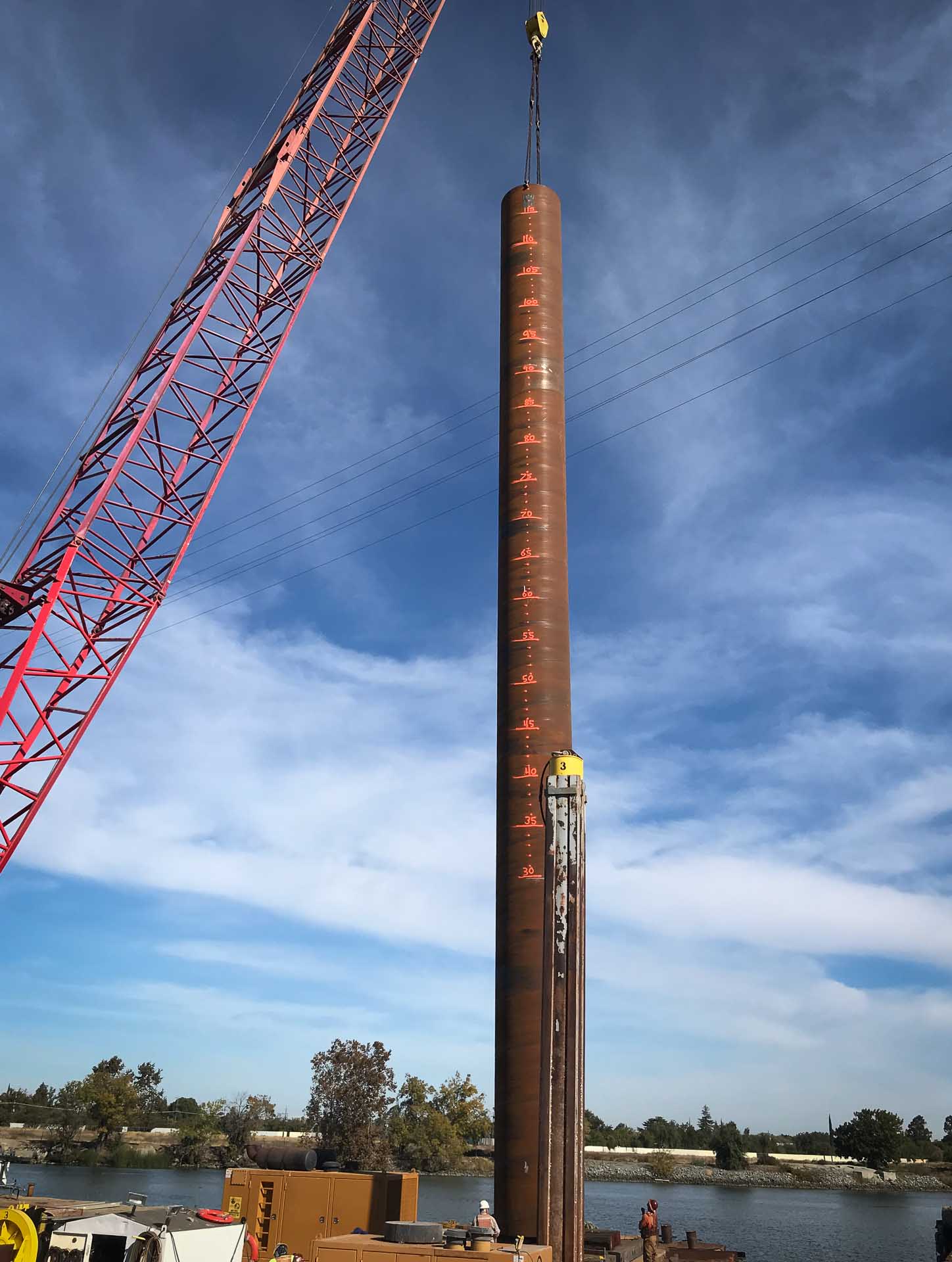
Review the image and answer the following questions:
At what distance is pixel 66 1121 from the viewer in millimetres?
106250

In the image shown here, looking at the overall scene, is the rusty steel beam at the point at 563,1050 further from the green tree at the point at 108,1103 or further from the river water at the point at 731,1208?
the green tree at the point at 108,1103

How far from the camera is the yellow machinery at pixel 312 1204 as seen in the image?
22.7 metres

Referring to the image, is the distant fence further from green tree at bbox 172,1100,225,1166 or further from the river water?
green tree at bbox 172,1100,225,1166

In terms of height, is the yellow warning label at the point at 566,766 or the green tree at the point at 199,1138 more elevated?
the yellow warning label at the point at 566,766

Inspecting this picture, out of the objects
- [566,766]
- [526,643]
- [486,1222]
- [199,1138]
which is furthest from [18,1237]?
[199,1138]

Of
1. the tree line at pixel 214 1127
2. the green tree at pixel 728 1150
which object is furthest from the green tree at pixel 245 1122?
the green tree at pixel 728 1150

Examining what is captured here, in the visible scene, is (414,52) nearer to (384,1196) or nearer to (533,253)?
(533,253)

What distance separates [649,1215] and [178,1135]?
10007 cm

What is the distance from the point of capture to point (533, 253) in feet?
93.3

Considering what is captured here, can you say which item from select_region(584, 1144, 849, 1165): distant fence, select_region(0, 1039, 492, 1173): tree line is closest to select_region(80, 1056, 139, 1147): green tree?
select_region(0, 1039, 492, 1173): tree line

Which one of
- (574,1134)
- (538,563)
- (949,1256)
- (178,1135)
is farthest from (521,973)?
(178,1135)

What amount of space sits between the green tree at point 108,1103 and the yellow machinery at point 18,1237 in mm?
100179

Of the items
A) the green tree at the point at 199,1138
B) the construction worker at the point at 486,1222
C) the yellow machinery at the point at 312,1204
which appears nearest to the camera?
the construction worker at the point at 486,1222

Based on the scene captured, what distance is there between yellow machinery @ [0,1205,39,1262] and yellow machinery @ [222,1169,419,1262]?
5.49 m
